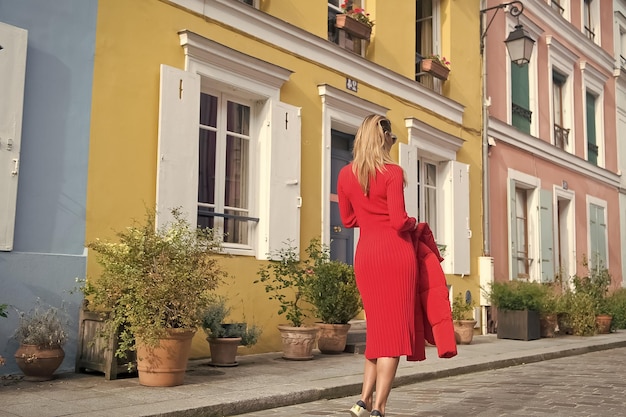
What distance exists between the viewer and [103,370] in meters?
6.26

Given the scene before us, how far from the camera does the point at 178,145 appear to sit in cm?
772

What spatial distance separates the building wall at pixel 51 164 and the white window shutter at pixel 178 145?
86 cm

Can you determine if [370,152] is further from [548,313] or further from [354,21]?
[548,313]

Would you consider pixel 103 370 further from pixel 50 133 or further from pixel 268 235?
pixel 268 235

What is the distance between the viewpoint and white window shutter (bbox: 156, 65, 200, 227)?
755cm

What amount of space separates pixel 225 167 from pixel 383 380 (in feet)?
15.9

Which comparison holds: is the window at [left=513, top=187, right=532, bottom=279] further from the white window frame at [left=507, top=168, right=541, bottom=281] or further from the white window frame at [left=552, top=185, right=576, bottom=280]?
the white window frame at [left=552, top=185, right=576, bottom=280]

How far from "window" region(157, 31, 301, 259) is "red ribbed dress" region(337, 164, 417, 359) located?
3.63 m

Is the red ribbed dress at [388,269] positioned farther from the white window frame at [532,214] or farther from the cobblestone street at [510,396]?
the white window frame at [532,214]

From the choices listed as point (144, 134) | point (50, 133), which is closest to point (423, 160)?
point (144, 134)

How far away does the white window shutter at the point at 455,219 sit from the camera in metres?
12.4

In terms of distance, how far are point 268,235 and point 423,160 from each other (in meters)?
4.51

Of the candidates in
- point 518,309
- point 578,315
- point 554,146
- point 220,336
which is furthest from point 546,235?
point 220,336

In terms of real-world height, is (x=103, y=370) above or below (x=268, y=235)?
below
